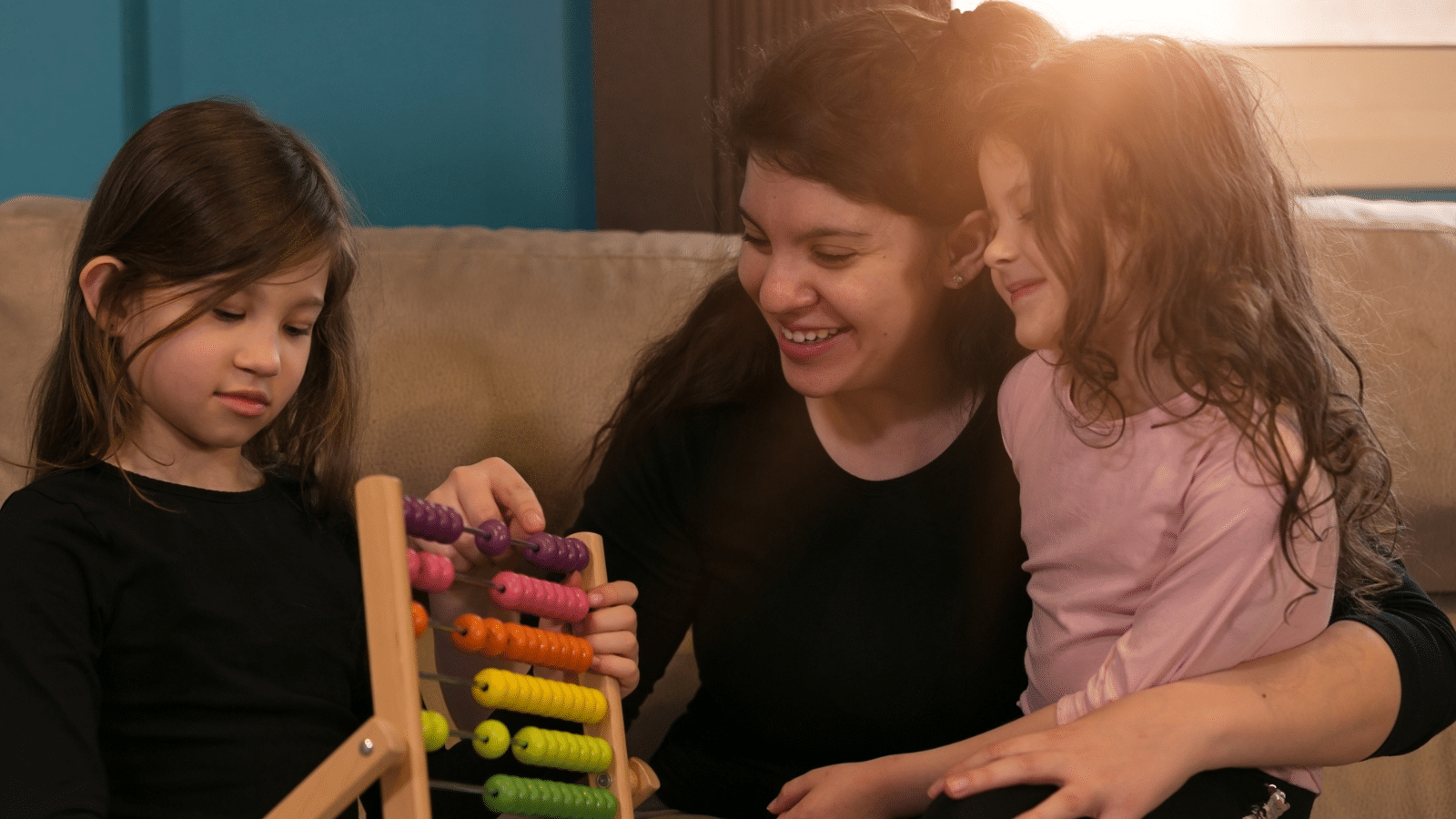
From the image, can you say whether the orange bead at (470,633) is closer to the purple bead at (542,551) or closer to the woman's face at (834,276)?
the purple bead at (542,551)

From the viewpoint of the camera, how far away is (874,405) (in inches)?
53.9

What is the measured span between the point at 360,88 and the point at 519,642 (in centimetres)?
149

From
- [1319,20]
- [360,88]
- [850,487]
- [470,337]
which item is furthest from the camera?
[1319,20]

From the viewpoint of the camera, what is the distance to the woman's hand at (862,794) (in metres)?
1.18

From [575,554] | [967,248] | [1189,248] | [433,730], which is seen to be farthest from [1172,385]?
[433,730]

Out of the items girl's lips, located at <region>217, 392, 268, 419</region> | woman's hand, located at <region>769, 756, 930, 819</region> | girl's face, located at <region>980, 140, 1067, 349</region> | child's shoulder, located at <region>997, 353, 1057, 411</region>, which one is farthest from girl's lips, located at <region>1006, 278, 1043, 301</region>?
girl's lips, located at <region>217, 392, 268, 419</region>

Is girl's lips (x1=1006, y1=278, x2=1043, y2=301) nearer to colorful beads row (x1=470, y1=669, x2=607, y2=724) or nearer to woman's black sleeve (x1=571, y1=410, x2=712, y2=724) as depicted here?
woman's black sleeve (x1=571, y1=410, x2=712, y2=724)

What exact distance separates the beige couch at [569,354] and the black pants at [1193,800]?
731mm

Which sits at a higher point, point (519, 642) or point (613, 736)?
point (519, 642)

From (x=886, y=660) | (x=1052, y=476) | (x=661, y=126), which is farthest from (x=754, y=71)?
(x=661, y=126)

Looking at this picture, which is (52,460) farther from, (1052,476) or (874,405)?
(1052,476)

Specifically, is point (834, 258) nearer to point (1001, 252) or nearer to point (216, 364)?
point (1001, 252)

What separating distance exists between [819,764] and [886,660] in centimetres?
16

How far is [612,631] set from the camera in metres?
1.24
